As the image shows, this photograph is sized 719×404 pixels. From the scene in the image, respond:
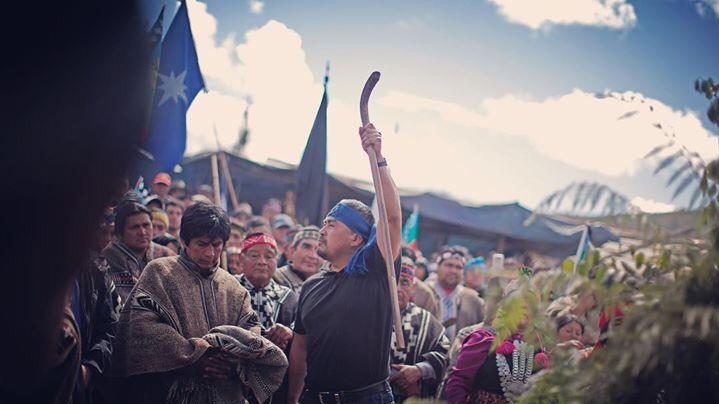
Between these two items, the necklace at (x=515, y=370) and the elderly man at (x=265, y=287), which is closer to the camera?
the necklace at (x=515, y=370)

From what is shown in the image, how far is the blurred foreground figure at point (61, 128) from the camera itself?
736 mm

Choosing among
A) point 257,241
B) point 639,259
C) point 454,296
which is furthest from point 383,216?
point 454,296

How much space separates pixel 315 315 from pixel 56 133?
302 cm

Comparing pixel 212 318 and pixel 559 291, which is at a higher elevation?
pixel 559 291

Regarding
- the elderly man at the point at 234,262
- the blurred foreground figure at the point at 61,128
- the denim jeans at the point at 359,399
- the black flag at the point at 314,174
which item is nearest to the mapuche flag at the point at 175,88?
the elderly man at the point at 234,262

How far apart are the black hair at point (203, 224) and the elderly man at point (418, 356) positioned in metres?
1.52

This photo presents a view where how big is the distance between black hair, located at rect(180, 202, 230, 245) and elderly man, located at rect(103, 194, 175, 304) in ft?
2.91

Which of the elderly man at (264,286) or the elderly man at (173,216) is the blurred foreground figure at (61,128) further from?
the elderly man at (173,216)

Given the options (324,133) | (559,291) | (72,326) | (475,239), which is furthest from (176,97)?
(475,239)

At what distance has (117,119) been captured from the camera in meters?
0.78

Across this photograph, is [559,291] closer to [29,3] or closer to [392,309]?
[29,3]

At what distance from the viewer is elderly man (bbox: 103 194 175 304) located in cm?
441

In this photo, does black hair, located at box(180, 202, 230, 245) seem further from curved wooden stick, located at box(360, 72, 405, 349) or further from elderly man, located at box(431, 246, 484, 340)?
elderly man, located at box(431, 246, 484, 340)

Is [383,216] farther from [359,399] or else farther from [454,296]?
[454,296]
